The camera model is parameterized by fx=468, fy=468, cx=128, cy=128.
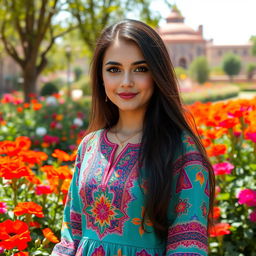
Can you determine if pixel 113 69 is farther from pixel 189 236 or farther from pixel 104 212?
pixel 189 236

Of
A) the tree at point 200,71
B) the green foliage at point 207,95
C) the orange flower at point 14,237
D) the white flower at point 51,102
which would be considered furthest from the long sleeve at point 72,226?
the tree at point 200,71

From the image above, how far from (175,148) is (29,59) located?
7.58m

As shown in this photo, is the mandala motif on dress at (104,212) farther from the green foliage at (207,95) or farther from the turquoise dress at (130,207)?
the green foliage at (207,95)

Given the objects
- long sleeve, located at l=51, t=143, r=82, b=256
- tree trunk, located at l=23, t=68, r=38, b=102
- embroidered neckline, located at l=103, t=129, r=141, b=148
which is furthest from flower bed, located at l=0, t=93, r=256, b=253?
tree trunk, located at l=23, t=68, r=38, b=102

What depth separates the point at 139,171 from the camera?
140 cm

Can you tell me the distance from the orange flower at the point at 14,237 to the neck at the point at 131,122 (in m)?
0.50

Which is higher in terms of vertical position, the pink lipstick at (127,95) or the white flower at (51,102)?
the pink lipstick at (127,95)

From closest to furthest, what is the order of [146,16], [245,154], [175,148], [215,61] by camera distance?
1. [175,148]
2. [245,154]
3. [146,16]
4. [215,61]

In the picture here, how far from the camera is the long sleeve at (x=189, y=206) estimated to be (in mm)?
1317

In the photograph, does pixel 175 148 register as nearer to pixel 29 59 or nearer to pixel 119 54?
pixel 119 54

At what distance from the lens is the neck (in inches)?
61.4

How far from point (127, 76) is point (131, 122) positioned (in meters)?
0.19

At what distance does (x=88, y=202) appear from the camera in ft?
4.84

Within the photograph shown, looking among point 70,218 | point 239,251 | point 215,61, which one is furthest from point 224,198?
point 215,61
